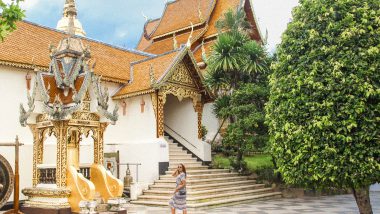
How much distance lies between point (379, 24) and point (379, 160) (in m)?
2.65

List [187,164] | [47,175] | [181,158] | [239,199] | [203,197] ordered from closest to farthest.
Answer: [47,175] → [203,197] → [239,199] → [187,164] → [181,158]

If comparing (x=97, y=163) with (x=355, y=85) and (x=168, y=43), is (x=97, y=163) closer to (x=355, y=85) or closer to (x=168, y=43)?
(x=355, y=85)

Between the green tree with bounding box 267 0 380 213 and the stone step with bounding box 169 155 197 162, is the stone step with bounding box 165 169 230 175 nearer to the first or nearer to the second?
the stone step with bounding box 169 155 197 162

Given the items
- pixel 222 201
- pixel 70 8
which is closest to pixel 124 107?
pixel 70 8

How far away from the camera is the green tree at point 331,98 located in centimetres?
778

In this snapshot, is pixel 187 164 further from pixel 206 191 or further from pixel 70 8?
pixel 70 8

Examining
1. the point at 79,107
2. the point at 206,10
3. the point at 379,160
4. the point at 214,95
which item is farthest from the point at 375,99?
the point at 206,10

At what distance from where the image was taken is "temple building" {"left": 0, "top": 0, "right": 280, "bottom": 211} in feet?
32.4

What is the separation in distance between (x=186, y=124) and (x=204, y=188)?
13.5ft

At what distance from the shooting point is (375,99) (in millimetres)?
7883

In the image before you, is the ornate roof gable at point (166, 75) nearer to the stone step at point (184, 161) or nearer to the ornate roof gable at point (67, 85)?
the stone step at point (184, 161)

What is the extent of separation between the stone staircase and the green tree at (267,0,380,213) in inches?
180

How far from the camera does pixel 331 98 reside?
26.5 feet

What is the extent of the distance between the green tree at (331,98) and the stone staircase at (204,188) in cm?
457
